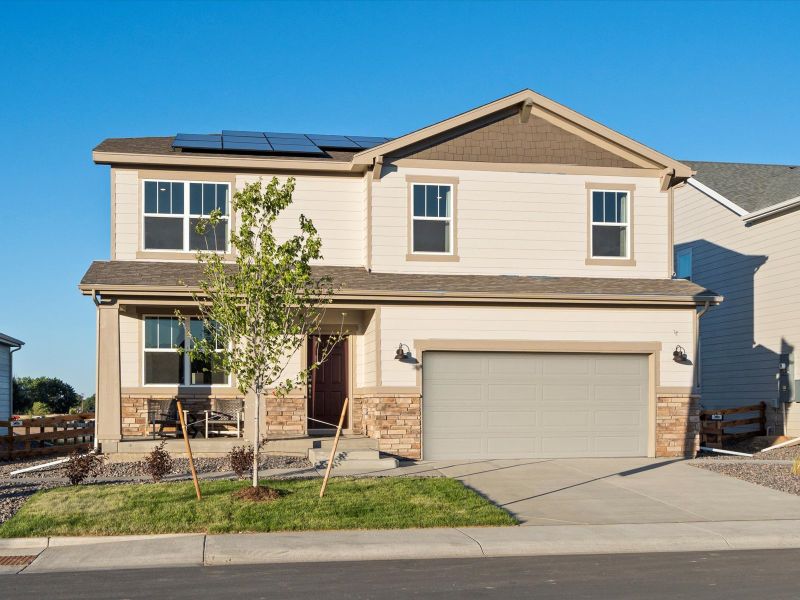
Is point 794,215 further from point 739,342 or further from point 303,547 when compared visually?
point 303,547

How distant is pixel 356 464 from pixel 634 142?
9275mm

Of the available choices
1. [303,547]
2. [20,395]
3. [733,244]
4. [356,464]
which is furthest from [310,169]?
[20,395]

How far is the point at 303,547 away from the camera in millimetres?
11234

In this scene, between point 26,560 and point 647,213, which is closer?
point 26,560

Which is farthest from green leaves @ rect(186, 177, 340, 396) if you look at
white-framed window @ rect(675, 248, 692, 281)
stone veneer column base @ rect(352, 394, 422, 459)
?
white-framed window @ rect(675, 248, 692, 281)

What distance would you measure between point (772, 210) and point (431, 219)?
9659 mm

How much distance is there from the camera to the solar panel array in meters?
20.7

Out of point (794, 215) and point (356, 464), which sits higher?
point (794, 215)

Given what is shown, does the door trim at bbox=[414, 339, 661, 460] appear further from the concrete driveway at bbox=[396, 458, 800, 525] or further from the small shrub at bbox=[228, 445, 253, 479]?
the small shrub at bbox=[228, 445, 253, 479]

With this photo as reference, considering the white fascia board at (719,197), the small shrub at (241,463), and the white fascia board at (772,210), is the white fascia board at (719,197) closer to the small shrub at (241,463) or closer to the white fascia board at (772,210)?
the white fascia board at (772,210)

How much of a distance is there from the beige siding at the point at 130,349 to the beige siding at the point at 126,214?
1.40 metres

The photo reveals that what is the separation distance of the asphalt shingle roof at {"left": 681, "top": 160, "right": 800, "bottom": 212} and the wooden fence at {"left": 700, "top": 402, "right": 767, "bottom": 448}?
5405 millimetres

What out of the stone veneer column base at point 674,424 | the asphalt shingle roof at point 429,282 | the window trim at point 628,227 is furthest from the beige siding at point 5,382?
the stone veneer column base at point 674,424

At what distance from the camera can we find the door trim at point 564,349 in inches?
759
